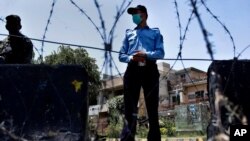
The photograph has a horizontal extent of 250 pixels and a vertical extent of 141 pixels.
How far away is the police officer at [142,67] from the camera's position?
9.38 ft

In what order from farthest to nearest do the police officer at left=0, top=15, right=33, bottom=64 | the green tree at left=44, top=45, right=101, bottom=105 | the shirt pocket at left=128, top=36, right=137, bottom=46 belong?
the shirt pocket at left=128, top=36, right=137, bottom=46, the police officer at left=0, top=15, right=33, bottom=64, the green tree at left=44, top=45, right=101, bottom=105

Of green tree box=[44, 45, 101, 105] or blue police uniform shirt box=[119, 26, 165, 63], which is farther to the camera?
blue police uniform shirt box=[119, 26, 165, 63]

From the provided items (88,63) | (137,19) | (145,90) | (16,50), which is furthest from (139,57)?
(88,63)

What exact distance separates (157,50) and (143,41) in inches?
6.3

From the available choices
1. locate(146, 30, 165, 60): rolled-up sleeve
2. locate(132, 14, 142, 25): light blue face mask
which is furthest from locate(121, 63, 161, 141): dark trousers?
locate(132, 14, 142, 25): light blue face mask

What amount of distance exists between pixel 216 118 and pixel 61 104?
2.47 ft

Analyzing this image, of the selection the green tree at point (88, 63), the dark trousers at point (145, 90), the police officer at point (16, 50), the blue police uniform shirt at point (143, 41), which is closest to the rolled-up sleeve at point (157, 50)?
the blue police uniform shirt at point (143, 41)

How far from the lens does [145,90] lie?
10.0 ft

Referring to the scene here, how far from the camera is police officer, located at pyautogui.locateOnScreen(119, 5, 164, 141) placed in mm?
2859

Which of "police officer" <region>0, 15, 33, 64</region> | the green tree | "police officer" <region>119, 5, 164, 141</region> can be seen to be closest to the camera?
the green tree

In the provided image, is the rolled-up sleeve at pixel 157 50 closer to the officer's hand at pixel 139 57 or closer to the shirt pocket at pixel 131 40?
the officer's hand at pixel 139 57

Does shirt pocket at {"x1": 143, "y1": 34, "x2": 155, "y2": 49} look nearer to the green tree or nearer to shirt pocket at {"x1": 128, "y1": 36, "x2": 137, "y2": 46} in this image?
shirt pocket at {"x1": 128, "y1": 36, "x2": 137, "y2": 46}

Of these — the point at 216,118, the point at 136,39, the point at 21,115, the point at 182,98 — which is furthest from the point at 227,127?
the point at 182,98

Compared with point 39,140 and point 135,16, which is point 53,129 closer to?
point 39,140
